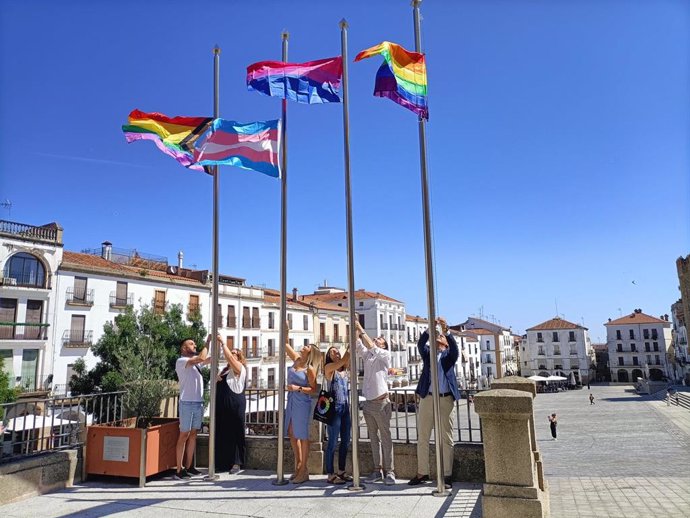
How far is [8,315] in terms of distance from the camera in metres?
27.5

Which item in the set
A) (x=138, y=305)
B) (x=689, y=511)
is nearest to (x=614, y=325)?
(x=138, y=305)

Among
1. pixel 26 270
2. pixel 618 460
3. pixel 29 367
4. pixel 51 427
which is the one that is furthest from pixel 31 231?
pixel 618 460

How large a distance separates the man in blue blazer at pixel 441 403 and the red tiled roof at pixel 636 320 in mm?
96459

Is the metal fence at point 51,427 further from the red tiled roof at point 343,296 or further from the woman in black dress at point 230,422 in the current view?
the red tiled roof at point 343,296

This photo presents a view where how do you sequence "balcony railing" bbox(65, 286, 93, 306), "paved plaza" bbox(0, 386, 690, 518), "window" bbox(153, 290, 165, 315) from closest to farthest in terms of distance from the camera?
"paved plaza" bbox(0, 386, 690, 518)
"balcony railing" bbox(65, 286, 93, 306)
"window" bbox(153, 290, 165, 315)

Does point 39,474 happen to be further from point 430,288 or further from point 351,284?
point 430,288

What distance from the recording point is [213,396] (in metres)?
6.94

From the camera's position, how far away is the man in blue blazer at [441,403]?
6.04 metres

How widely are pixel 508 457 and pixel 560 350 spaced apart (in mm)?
94722

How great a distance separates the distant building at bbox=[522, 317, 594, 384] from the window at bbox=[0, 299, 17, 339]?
84.4 metres

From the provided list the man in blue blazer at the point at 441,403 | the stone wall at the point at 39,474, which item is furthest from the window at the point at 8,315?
the man in blue blazer at the point at 441,403

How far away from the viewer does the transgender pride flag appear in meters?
7.32

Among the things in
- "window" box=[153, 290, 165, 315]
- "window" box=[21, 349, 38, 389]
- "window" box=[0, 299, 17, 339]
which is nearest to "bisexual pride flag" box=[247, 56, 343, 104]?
"window" box=[0, 299, 17, 339]

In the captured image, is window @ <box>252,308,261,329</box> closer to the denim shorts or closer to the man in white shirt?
the denim shorts
